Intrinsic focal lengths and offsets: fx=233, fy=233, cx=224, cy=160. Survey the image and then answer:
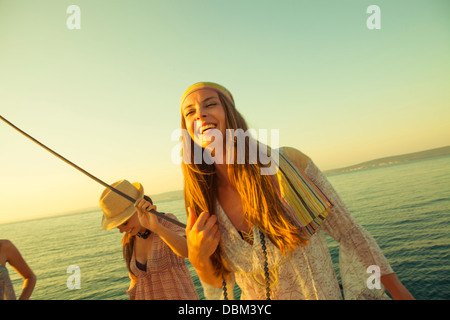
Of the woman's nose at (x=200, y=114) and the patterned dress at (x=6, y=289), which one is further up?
the woman's nose at (x=200, y=114)

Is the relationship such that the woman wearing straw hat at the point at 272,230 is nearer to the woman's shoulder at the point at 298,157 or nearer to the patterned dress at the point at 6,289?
the woman's shoulder at the point at 298,157

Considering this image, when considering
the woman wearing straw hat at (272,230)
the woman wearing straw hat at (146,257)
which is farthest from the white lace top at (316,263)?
the woman wearing straw hat at (146,257)

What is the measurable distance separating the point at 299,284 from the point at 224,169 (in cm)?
94

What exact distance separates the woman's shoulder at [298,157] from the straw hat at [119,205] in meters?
2.79

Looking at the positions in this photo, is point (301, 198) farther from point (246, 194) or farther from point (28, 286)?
point (28, 286)

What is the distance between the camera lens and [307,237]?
4.72ft

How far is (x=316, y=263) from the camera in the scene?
1453 millimetres

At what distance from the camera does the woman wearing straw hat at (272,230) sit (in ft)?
4.61

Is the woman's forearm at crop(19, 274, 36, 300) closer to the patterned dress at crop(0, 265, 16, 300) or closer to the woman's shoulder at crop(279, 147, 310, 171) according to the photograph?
the patterned dress at crop(0, 265, 16, 300)

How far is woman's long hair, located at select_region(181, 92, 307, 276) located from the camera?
1.46m

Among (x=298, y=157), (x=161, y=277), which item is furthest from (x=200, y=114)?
(x=161, y=277)

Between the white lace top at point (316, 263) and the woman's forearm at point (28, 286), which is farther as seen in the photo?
the woman's forearm at point (28, 286)

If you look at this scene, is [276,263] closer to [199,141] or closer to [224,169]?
[224,169]

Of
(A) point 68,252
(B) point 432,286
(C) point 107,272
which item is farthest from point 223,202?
(A) point 68,252
